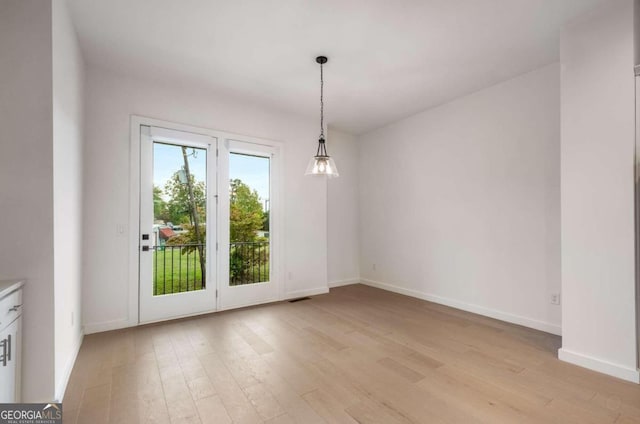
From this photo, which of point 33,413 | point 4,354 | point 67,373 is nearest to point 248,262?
point 67,373

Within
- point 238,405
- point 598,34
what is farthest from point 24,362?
point 598,34

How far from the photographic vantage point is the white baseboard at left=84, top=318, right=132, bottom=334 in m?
3.24

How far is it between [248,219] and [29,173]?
2.68 meters

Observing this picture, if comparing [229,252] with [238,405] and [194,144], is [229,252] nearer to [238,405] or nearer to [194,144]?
[194,144]

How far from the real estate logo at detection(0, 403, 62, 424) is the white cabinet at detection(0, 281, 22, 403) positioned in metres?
0.06

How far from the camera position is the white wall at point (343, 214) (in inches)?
223

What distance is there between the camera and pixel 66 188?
7.73 feet

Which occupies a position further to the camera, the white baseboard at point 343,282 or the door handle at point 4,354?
the white baseboard at point 343,282

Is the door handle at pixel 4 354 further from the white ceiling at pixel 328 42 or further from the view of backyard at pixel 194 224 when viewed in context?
the white ceiling at pixel 328 42

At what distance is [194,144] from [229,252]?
5.14 ft

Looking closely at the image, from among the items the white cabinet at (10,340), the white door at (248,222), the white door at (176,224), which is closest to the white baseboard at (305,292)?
the white door at (248,222)

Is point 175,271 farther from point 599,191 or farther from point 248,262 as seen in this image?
point 599,191

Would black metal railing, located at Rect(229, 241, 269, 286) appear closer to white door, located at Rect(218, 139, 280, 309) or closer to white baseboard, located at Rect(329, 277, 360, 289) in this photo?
white door, located at Rect(218, 139, 280, 309)

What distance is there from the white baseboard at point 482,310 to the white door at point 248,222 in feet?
7.08
